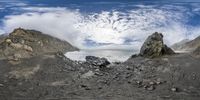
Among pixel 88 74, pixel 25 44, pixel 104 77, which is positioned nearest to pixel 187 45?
pixel 25 44

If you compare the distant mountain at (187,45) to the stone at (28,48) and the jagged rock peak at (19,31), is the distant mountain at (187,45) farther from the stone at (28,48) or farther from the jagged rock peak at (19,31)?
the jagged rock peak at (19,31)

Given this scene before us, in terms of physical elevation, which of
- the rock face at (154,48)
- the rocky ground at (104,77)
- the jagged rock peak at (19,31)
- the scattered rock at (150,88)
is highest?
the jagged rock peak at (19,31)

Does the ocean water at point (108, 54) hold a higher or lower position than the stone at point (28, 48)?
lower

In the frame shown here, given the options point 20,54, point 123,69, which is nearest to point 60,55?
point 20,54

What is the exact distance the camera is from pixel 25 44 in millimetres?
53062

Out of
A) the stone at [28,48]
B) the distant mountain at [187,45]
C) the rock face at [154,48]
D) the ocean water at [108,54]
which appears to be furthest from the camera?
the distant mountain at [187,45]

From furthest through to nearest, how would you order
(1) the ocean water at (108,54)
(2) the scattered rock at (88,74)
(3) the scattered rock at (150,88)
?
(1) the ocean water at (108,54) < (2) the scattered rock at (88,74) < (3) the scattered rock at (150,88)

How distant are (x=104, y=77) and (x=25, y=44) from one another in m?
14.0

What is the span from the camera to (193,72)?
43.0 m

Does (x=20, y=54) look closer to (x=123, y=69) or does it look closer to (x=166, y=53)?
(x=123, y=69)

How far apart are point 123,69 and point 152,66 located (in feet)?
9.21

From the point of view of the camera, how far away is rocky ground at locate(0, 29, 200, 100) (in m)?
37.6

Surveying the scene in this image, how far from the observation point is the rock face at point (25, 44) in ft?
167

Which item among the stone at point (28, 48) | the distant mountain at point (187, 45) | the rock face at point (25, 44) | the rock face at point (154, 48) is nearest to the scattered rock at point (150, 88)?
the rock face at point (154, 48)
